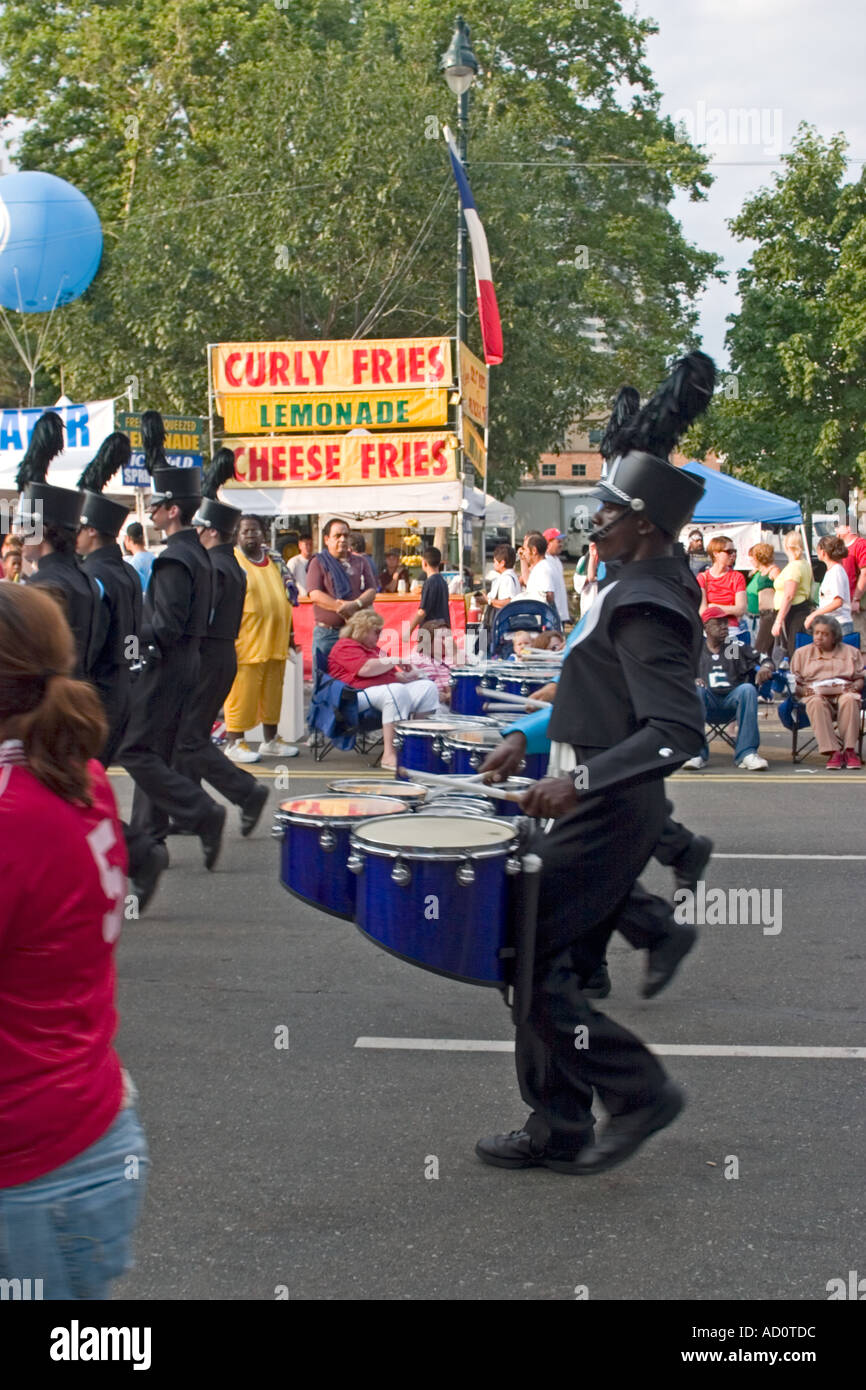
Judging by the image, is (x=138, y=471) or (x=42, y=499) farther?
(x=138, y=471)

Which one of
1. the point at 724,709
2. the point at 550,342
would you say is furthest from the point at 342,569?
the point at 550,342

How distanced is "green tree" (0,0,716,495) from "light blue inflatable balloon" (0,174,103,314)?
716cm

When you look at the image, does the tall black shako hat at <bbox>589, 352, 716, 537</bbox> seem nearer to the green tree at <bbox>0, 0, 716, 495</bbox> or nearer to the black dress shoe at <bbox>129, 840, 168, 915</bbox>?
the black dress shoe at <bbox>129, 840, 168, 915</bbox>

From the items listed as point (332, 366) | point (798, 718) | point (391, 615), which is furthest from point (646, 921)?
point (332, 366)

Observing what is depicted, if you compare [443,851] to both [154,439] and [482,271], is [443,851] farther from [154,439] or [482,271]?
[482,271]

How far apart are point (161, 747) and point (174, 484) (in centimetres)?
139

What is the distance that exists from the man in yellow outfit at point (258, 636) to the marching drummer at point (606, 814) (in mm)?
7732

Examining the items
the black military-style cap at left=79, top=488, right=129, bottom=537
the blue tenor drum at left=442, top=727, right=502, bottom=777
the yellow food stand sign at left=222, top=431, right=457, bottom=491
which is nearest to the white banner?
the yellow food stand sign at left=222, top=431, right=457, bottom=491

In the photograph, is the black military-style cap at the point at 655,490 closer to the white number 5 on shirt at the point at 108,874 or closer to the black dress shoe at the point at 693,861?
the white number 5 on shirt at the point at 108,874

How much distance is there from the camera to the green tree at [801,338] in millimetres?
35281

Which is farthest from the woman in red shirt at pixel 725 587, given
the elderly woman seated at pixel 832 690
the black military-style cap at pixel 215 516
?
the black military-style cap at pixel 215 516

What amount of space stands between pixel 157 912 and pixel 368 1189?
344cm

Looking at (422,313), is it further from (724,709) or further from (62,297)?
(724,709)

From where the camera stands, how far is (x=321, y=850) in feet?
15.7
